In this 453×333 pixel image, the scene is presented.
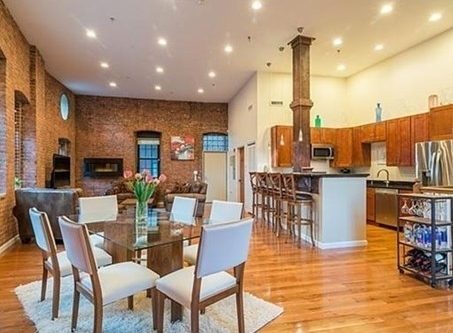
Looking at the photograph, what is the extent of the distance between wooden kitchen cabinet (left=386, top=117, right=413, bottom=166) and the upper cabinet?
0.61m

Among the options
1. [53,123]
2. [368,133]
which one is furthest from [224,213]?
[53,123]

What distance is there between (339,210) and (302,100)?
2237 millimetres

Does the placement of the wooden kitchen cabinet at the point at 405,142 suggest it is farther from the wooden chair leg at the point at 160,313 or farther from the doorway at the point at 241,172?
the wooden chair leg at the point at 160,313

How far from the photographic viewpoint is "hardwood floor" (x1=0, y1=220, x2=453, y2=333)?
2.57m

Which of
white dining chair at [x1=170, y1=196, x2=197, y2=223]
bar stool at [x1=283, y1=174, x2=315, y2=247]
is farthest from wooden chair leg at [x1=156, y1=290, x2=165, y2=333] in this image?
bar stool at [x1=283, y1=174, x2=315, y2=247]

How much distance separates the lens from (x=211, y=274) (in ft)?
6.91

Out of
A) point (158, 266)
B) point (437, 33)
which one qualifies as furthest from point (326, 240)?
point (437, 33)

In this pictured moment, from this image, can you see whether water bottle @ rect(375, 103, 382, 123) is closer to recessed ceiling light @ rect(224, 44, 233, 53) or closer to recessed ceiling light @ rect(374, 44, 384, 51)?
recessed ceiling light @ rect(374, 44, 384, 51)

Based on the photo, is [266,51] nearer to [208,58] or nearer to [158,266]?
[208,58]

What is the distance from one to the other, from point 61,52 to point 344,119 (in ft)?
23.4

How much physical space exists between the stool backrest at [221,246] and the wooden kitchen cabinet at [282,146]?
5734 millimetres

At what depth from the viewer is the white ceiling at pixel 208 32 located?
500 centimetres

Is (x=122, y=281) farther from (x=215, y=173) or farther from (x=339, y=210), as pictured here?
(x=215, y=173)

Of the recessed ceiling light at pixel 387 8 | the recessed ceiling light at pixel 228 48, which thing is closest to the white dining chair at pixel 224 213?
the recessed ceiling light at pixel 387 8
